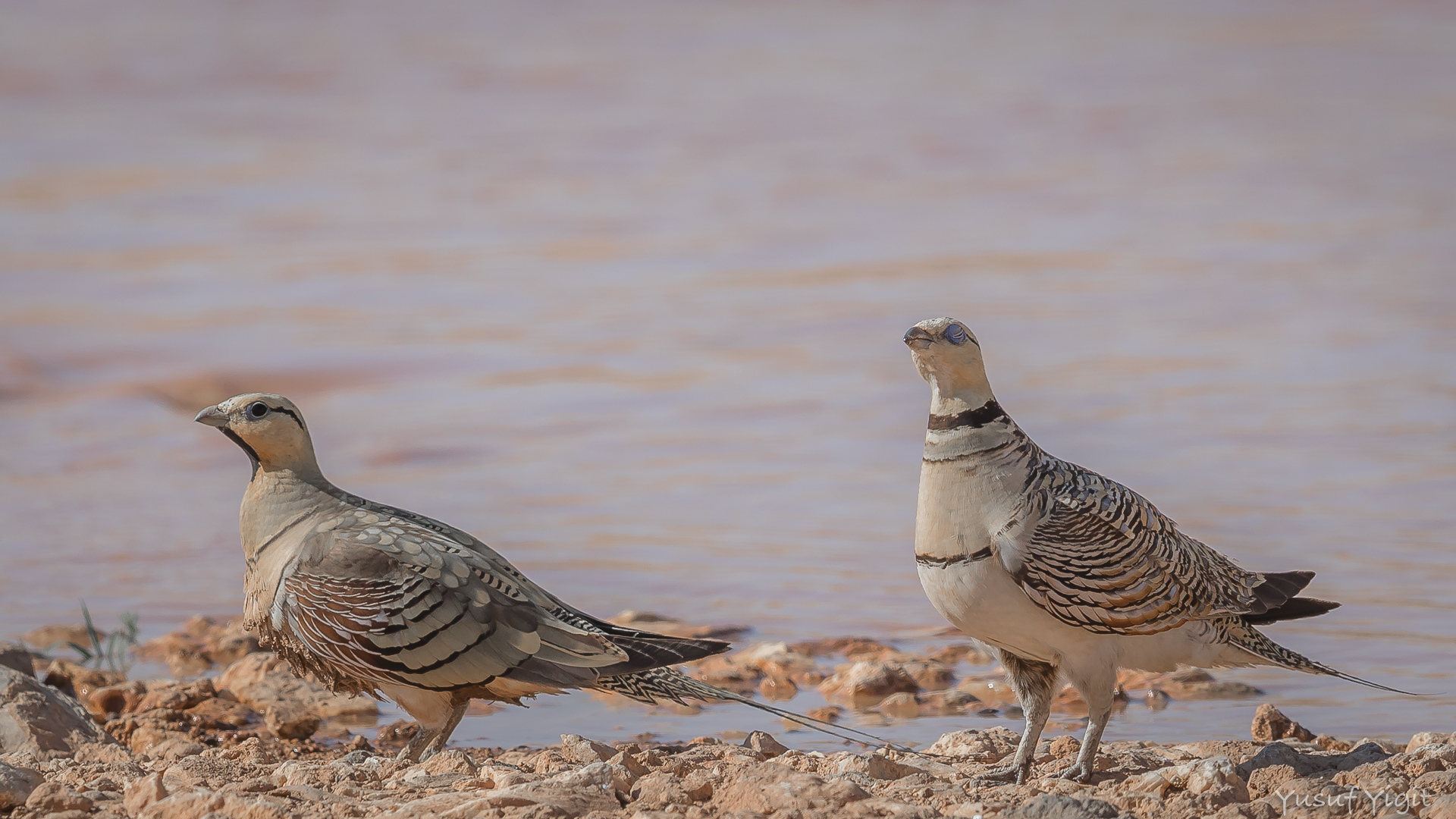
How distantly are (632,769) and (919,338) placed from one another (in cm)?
169

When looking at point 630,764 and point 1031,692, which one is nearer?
point 630,764

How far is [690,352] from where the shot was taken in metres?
14.8

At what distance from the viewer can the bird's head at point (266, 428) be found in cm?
596

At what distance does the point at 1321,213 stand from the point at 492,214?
10.2m

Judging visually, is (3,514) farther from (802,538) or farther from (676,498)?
(802,538)

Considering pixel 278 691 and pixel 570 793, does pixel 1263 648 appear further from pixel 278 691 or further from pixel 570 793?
pixel 278 691

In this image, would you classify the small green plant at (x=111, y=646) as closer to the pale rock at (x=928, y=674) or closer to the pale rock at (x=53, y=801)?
the pale rock at (x=53, y=801)

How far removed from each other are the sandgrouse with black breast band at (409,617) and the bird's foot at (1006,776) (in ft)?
2.28

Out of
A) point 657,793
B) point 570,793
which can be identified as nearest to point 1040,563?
point 657,793

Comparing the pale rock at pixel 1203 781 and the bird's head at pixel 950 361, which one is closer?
the pale rock at pixel 1203 781

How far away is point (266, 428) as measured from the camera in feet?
19.6

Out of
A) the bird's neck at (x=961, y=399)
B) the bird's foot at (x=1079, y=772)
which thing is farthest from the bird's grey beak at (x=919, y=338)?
the bird's foot at (x=1079, y=772)

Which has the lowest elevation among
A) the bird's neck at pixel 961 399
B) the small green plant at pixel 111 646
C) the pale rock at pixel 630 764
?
the small green plant at pixel 111 646

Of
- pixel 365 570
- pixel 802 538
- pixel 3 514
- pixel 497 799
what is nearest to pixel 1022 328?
pixel 802 538
